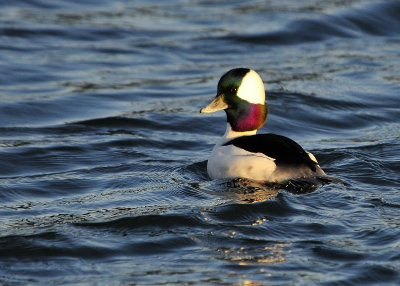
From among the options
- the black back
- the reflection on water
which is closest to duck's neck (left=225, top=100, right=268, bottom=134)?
the black back

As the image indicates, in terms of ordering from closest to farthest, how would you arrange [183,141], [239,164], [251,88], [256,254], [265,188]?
[256,254] → [265,188] → [239,164] → [251,88] → [183,141]

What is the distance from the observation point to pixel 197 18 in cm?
1800

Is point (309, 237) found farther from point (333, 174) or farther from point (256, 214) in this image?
point (333, 174)

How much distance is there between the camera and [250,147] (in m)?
8.64

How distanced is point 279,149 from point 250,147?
0.37 meters

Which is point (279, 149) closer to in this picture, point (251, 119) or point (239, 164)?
point (239, 164)

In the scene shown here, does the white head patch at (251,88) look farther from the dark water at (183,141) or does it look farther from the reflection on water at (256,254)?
the reflection on water at (256,254)

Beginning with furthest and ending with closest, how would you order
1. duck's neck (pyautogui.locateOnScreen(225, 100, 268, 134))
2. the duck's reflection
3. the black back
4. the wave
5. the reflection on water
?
the wave → duck's neck (pyautogui.locateOnScreen(225, 100, 268, 134)) → the black back → the duck's reflection → the reflection on water

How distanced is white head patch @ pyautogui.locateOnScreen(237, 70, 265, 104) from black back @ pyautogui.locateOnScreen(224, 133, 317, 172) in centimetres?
60

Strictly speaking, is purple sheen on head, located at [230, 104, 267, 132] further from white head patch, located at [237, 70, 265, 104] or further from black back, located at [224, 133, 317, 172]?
black back, located at [224, 133, 317, 172]

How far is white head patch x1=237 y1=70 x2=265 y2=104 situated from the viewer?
9.12 metres

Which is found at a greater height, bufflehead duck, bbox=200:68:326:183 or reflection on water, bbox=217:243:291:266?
bufflehead duck, bbox=200:68:326:183

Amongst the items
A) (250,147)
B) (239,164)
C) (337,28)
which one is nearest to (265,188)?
(239,164)

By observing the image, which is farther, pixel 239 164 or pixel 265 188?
pixel 239 164
